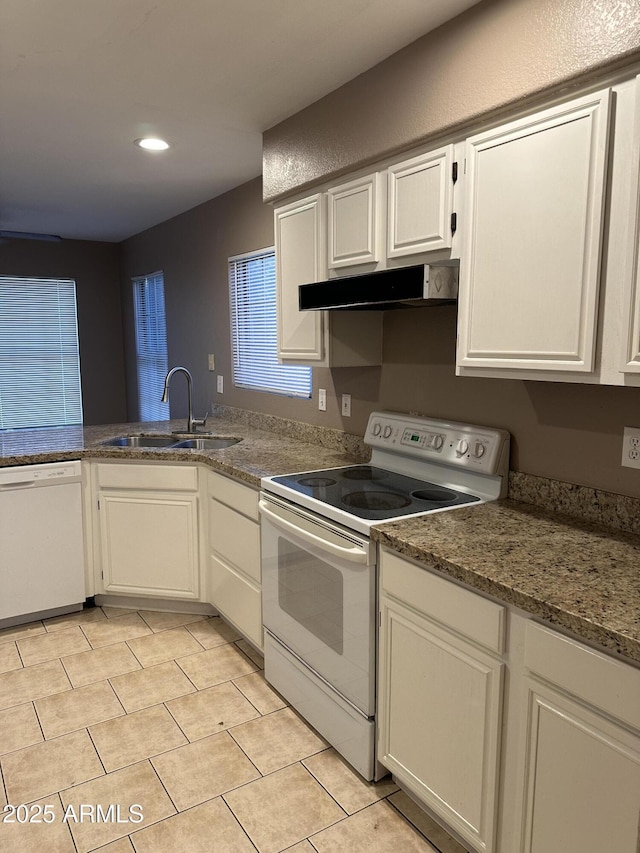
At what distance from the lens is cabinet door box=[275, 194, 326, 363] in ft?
8.18

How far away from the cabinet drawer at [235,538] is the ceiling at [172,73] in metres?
1.74

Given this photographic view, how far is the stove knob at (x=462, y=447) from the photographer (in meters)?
2.17

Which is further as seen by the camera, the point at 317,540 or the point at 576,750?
the point at 317,540

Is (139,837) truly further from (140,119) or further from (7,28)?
(140,119)

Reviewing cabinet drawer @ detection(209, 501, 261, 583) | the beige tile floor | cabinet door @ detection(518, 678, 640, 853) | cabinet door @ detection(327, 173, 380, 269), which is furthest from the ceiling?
the beige tile floor

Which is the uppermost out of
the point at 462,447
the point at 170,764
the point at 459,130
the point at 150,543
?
the point at 459,130

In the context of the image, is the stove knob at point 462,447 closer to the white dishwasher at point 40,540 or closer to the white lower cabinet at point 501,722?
the white lower cabinet at point 501,722

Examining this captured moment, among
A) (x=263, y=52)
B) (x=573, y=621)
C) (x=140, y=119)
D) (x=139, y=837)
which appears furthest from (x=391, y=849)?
(x=140, y=119)

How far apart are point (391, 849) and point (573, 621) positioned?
38.9 inches

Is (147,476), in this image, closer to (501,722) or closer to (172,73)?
(172,73)

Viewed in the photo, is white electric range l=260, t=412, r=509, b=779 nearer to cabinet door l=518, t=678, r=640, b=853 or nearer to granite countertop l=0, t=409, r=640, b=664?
granite countertop l=0, t=409, r=640, b=664

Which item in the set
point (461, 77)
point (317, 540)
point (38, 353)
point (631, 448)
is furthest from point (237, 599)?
point (38, 353)

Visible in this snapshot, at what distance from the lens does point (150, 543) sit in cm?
310

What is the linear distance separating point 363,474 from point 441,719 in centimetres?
104
